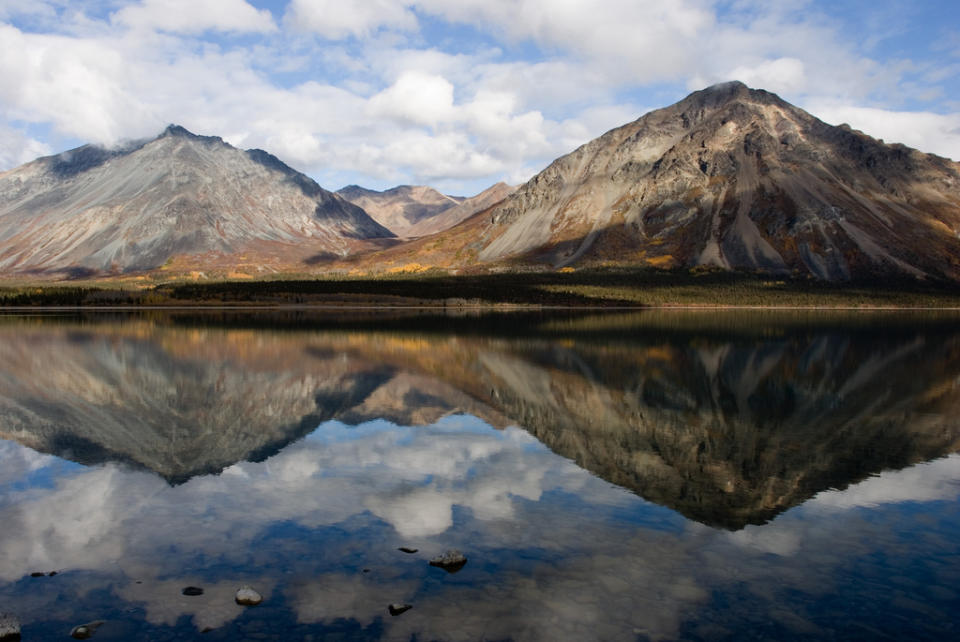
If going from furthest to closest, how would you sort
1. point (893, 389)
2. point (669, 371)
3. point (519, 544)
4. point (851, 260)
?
point (851, 260) < point (669, 371) < point (893, 389) < point (519, 544)

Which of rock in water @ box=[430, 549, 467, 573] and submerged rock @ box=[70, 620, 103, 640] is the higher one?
submerged rock @ box=[70, 620, 103, 640]

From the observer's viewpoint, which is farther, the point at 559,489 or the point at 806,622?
the point at 559,489

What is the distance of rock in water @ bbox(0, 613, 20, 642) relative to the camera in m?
9.33

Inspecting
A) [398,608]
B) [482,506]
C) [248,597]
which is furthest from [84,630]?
[482,506]

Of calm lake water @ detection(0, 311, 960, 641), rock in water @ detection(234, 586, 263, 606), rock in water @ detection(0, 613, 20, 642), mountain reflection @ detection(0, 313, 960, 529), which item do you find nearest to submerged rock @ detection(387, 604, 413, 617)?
calm lake water @ detection(0, 311, 960, 641)

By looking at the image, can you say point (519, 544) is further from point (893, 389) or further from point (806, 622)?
point (893, 389)

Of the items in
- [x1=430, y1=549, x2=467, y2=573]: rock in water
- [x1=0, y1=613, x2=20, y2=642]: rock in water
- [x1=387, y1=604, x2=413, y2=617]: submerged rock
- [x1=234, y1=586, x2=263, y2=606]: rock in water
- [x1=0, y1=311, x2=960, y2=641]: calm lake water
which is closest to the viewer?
[x1=0, y1=613, x2=20, y2=642]: rock in water

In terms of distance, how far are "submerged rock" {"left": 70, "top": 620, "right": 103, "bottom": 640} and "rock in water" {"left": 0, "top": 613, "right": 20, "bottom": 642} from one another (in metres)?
0.65

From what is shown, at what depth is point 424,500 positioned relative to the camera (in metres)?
15.4

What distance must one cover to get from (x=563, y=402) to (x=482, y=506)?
12879mm

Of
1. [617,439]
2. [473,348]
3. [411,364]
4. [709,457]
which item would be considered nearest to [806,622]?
[709,457]

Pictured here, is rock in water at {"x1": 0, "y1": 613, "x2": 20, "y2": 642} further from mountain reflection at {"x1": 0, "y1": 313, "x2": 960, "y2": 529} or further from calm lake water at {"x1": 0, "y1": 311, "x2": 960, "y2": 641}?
mountain reflection at {"x1": 0, "y1": 313, "x2": 960, "y2": 529}

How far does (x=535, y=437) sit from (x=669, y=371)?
1696cm

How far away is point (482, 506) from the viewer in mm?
15016
